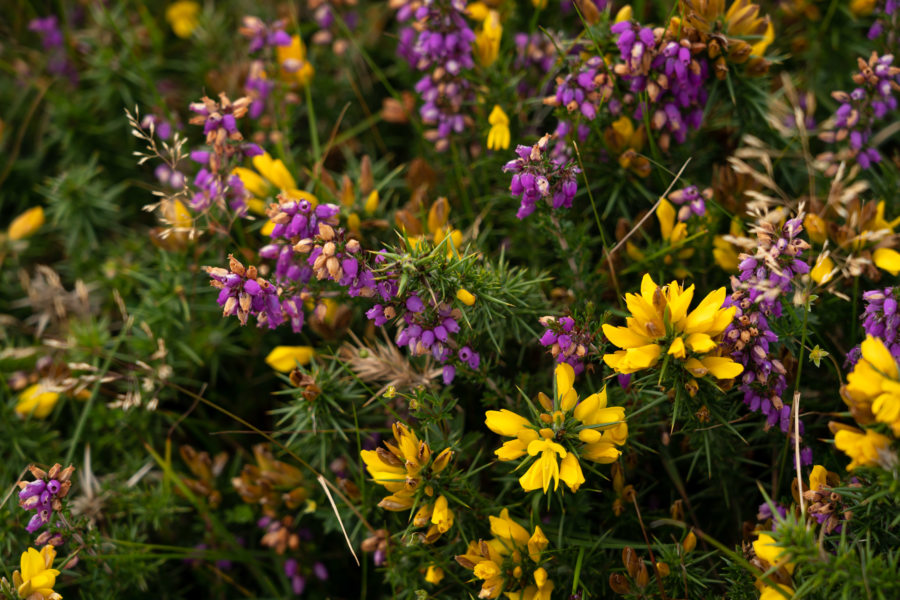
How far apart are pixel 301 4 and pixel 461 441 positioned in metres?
2.37

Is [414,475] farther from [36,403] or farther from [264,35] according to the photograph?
[264,35]

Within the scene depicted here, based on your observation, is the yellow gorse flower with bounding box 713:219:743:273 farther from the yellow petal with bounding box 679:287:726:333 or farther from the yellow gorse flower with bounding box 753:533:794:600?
the yellow gorse flower with bounding box 753:533:794:600

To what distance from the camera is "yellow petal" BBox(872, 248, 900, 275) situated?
184 centimetres

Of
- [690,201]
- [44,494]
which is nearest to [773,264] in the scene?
[690,201]

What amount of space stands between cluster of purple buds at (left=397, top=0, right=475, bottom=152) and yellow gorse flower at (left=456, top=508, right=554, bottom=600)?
4.20ft

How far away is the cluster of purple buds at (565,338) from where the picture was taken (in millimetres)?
1655

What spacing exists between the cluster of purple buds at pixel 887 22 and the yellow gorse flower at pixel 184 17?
8.77ft

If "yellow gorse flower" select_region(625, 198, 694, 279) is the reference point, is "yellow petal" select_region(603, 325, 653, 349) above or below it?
above

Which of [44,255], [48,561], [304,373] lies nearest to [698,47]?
[304,373]

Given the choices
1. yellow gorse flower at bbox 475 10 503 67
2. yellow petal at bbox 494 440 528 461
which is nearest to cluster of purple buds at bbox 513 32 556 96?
yellow gorse flower at bbox 475 10 503 67

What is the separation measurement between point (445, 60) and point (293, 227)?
0.83 meters

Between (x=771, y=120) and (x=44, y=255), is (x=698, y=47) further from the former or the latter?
(x=44, y=255)

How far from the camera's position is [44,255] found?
3.05m

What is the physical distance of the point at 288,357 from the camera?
2172mm
